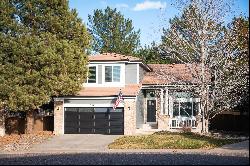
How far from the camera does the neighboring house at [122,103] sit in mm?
32062

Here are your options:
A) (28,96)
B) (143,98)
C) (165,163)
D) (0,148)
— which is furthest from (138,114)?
(165,163)

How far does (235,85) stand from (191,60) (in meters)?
3.68

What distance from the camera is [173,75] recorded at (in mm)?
33656

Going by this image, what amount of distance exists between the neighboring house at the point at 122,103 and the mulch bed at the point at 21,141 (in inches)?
86.7

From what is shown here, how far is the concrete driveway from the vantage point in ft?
79.8

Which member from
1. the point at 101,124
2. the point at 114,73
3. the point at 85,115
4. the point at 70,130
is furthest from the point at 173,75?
the point at 70,130

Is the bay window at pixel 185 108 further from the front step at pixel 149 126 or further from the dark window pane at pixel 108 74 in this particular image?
the dark window pane at pixel 108 74

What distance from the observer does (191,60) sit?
3011 cm

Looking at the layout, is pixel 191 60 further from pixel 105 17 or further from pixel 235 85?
pixel 105 17

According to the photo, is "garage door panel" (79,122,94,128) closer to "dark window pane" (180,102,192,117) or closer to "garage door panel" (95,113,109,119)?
"garage door panel" (95,113,109,119)

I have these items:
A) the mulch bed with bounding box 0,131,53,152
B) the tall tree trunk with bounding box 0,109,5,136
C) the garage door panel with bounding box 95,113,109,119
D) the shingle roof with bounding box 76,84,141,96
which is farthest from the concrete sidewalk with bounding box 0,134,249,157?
the tall tree trunk with bounding box 0,109,5,136

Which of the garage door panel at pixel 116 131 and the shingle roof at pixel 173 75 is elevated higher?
the shingle roof at pixel 173 75

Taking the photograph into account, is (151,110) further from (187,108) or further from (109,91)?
(109,91)

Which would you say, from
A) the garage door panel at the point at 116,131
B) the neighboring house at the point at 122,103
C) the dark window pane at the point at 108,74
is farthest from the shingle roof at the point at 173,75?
Result: the garage door panel at the point at 116,131
